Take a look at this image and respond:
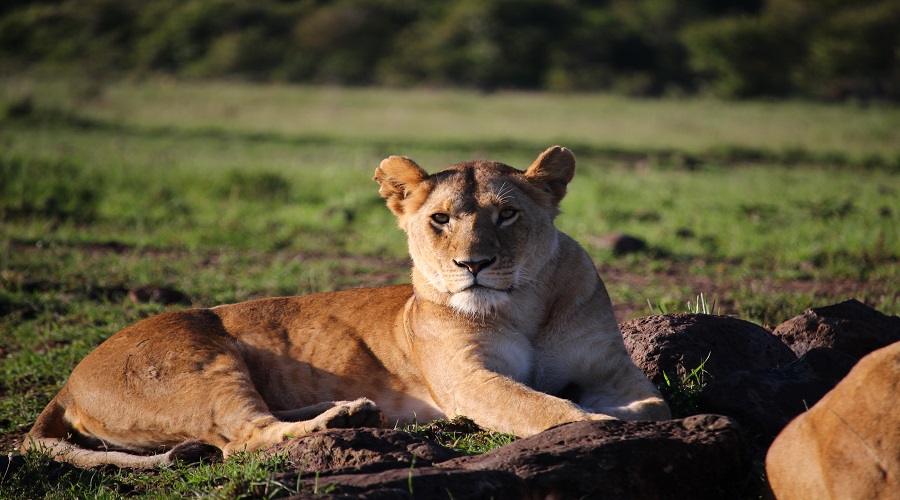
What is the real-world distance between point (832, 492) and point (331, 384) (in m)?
2.29

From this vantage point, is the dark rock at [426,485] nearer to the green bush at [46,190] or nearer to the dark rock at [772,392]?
the dark rock at [772,392]

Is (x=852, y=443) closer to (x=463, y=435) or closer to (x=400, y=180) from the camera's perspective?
(x=463, y=435)

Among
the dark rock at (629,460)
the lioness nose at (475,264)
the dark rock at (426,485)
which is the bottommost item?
the dark rock at (629,460)

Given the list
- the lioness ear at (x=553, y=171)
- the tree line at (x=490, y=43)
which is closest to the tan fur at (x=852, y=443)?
the lioness ear at (x=553, y=171)

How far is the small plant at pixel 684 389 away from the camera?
3943 millimetres

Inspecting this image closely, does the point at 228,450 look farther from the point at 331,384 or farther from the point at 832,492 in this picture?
the point at 832,492

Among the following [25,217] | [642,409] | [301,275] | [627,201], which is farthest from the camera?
[627,201]

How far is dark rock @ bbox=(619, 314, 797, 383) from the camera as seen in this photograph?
14.2 feet

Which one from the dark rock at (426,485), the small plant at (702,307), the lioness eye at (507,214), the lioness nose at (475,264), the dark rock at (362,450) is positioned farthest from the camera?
the small plant at (702,307)

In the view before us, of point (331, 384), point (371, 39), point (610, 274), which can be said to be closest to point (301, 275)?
point (610, 274)

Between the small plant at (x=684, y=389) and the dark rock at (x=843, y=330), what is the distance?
675mm

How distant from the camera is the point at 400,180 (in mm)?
4430

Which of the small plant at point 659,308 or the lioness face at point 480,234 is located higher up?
the lioness face at point 480,234

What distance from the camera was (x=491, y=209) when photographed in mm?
4047
